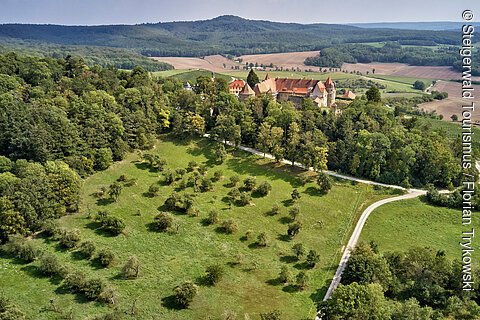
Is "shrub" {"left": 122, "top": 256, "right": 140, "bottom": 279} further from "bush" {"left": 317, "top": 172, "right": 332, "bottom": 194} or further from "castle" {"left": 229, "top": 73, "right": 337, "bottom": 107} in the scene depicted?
"castle" {"left": 229, "top": 73, "right": 337, "bottom": 107}

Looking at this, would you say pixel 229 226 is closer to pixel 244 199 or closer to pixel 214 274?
pixel 244 199

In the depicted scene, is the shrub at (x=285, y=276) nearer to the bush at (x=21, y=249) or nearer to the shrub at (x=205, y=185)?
the shrub at (x=205, y=185)

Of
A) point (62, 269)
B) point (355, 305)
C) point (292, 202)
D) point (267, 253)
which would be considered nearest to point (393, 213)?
point (292, 202)

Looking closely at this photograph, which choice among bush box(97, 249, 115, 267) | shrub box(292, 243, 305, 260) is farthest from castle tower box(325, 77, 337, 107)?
bush box(97, 249, 115, 267)

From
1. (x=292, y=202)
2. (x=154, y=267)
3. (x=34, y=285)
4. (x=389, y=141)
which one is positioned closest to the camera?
(x=34, y=285)

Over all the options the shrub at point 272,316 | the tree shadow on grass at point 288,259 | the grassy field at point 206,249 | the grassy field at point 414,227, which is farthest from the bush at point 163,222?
the grassy field at point 414,227

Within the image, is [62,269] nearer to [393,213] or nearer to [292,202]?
[292,202]

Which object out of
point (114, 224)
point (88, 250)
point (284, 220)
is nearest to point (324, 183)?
point (284, 220)
